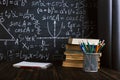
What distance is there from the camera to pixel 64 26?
6.59ft

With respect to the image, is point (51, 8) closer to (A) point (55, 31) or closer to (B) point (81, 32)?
(A) point (55, 31)

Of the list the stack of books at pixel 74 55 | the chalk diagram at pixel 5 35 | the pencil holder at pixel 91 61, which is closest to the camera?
the pencil holder at pixel 91 61

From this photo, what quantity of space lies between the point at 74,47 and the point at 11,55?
651 mm

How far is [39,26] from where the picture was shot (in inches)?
78.5

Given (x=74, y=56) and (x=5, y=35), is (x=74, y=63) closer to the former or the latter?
(x=74, y=56)

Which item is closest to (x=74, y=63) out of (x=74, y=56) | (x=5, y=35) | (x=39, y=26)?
(x=74, y=56)

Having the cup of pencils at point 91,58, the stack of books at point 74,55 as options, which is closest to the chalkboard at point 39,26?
the stack of books at point 74,55

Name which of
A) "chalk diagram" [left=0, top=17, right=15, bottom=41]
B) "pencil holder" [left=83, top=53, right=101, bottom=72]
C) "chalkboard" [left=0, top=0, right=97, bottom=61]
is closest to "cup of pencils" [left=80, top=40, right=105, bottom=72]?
"pencil holder" [left=83, top=53, right=101, bottom=72]

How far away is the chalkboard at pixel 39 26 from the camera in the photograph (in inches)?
78.2

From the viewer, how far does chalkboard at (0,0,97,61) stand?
1985 millimetres

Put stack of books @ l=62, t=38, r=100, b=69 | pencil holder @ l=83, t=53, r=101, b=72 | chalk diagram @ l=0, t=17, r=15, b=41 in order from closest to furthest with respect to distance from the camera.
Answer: pencil holder @ l=83, t=53, r=101, b=72 → stack of books @ l=62, t=38, r=100, b=69 → chalk diagram @ l=0, t=17, r=15, b=41

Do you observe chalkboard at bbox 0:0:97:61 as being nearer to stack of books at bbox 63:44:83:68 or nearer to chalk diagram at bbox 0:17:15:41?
chalk diagram at bbox 0:17:15:41

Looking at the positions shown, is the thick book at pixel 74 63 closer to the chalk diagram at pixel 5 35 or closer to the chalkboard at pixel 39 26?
the chalkboard at pixel 39 26

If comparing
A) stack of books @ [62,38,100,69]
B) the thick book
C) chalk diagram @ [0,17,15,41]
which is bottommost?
the thick book
